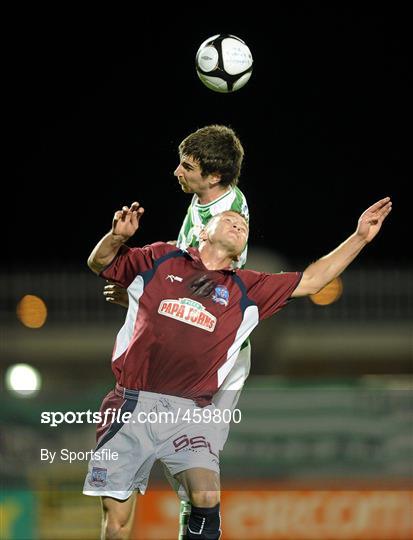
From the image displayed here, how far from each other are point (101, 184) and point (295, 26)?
348 inches

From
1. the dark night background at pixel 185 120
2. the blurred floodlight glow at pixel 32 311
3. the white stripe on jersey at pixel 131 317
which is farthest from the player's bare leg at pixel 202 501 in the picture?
the dark night background at pixel 185 120

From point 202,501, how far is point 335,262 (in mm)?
1576

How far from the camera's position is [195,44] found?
105 feet

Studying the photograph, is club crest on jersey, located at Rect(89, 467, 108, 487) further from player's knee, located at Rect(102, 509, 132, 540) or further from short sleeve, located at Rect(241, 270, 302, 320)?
short sleeve, located at Rect(241, 270, 302, 320)

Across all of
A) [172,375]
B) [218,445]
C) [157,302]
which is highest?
[157,302]

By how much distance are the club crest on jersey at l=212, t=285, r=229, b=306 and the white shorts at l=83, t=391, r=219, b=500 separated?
2.01 feet

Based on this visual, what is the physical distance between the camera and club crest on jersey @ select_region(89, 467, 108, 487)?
5.61 metres

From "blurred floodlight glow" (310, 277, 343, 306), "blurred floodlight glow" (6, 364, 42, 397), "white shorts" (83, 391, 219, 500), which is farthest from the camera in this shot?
"blurred floodlight glow" (310, 277, 343, 306)

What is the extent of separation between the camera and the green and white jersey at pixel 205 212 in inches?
255

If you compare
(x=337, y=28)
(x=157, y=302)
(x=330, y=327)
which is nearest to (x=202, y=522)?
(x=157, y=302)

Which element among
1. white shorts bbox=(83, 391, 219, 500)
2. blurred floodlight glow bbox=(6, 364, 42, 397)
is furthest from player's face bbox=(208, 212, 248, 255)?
blurred floodlight glow bbox=(6, 364, 42, 397)

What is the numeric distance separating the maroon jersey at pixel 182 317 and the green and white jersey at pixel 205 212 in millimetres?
566

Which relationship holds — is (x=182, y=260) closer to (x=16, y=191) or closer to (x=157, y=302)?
(x=157, y=302)

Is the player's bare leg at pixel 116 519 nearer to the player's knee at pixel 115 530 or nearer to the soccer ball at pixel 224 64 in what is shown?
the player's knee at pixel 115 530
